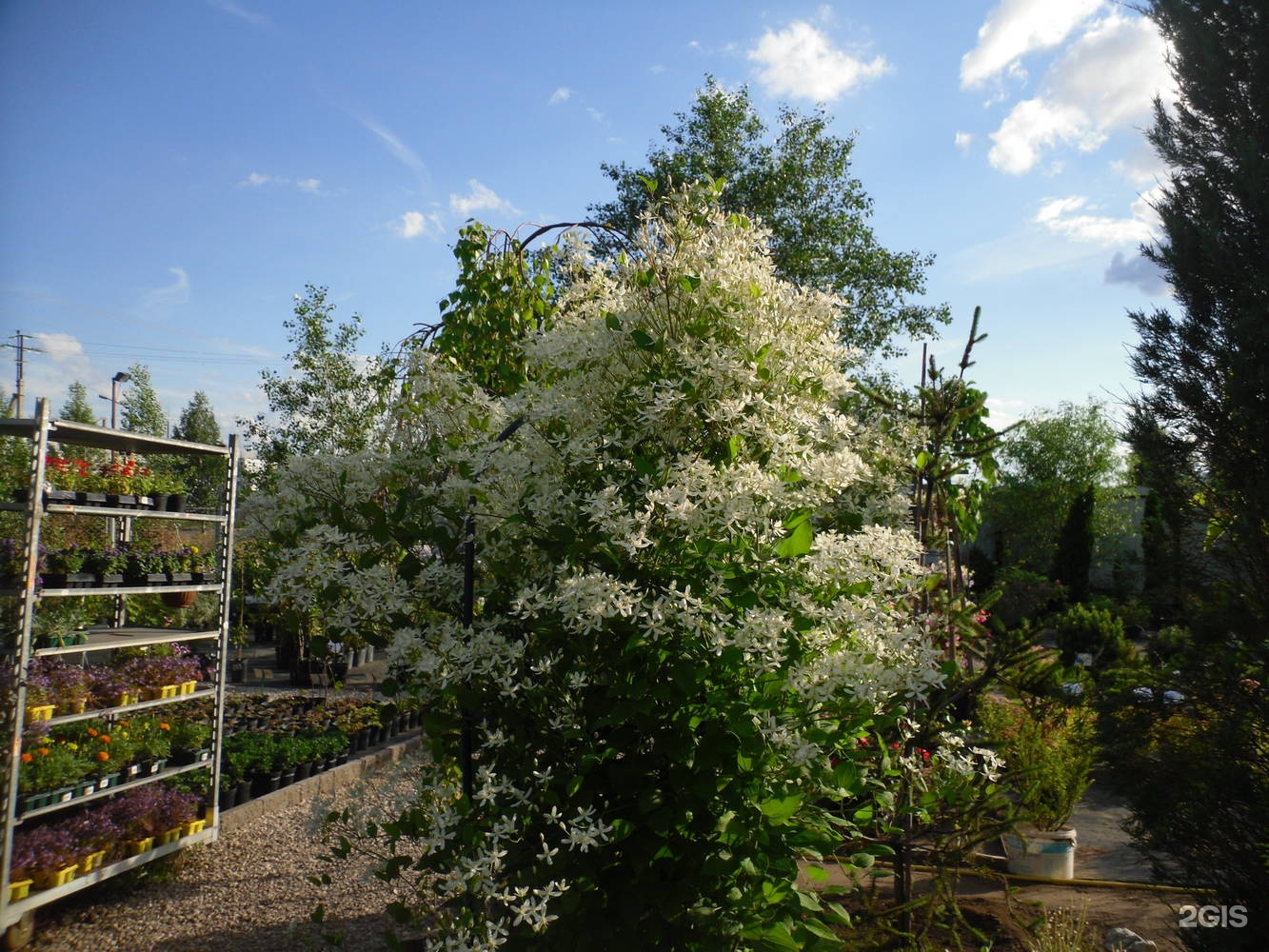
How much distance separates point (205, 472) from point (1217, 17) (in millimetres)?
37783

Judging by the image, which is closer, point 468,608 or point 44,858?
point 468,608

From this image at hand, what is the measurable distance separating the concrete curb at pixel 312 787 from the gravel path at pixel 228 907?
26 cm

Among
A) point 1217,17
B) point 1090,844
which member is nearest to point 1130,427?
point 1217,17

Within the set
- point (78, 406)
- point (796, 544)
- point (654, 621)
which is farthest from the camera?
point (78, 406)

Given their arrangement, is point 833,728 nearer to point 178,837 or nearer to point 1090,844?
point 178,837

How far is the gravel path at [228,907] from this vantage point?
4051mm

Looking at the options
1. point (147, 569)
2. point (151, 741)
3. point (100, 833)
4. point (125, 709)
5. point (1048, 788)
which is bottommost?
point (100, 833)

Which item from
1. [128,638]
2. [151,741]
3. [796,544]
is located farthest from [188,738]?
[796,544]

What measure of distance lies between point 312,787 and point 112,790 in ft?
6.78

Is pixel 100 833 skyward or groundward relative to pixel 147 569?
groundward

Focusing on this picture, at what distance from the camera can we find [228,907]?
449cm

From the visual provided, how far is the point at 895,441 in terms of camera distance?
2.93m

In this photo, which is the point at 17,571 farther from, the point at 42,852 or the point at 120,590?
the point at 42,852

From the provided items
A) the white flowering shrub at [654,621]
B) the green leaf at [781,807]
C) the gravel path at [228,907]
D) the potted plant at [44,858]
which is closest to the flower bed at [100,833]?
the potted plant at [44,858]
